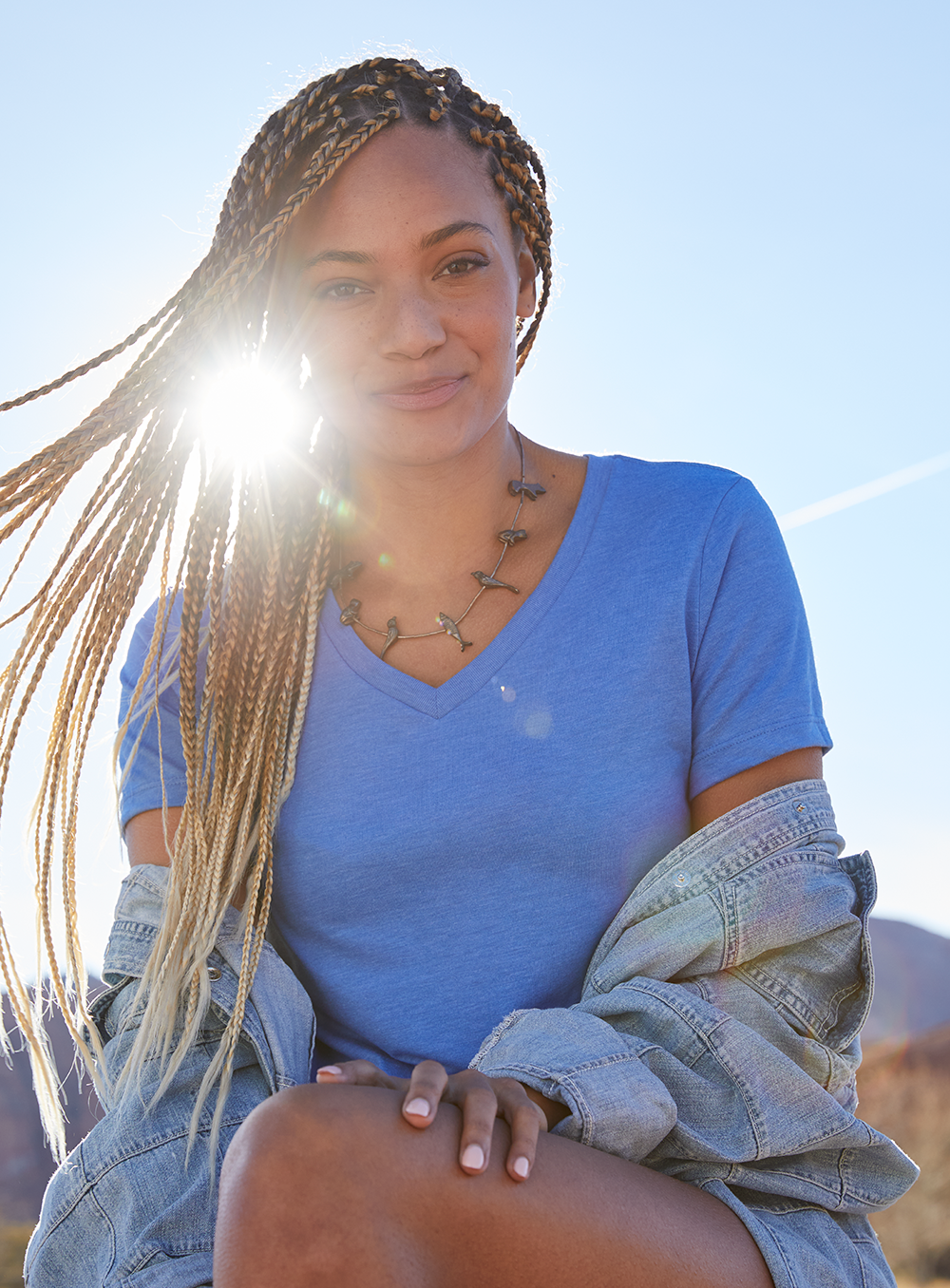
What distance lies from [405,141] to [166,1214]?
75.2 inches

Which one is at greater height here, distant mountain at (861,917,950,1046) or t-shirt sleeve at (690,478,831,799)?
t-shirt sleeve at (690,478,831,799)

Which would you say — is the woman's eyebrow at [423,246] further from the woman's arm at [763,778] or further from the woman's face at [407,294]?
the woman's arm at [763,778]

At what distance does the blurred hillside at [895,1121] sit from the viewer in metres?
6.38

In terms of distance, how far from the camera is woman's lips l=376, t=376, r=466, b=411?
2.30m

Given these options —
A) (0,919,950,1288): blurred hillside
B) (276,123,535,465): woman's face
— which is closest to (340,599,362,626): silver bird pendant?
(276,123,535,465): woman's face

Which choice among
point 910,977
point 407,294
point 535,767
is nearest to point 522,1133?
point 535,767

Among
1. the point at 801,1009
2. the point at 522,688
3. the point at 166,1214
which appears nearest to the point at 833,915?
the point at 801,1009

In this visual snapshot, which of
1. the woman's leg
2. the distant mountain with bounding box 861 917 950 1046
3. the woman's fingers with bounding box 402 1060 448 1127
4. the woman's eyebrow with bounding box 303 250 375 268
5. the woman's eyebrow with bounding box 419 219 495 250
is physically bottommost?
the distant mountain with bounding box 861 917 950 1046

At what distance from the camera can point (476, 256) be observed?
90.5 inches

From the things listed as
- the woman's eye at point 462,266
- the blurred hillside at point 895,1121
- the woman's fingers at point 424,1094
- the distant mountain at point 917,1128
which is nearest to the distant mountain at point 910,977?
the blurred hillside at point 895,1121

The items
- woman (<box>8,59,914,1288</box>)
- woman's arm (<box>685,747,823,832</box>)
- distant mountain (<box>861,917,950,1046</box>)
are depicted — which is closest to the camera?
woman (<box>8,59,914,1288</box>)

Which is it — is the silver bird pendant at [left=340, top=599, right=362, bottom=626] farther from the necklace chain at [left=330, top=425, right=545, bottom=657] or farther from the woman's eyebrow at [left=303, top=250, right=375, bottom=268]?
the woman's eyebrow at [left=303, top=250, right=375, bottom=268]

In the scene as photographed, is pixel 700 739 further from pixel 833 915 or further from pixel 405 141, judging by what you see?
pixel 405 141

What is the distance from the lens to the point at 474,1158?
142 centimetres
